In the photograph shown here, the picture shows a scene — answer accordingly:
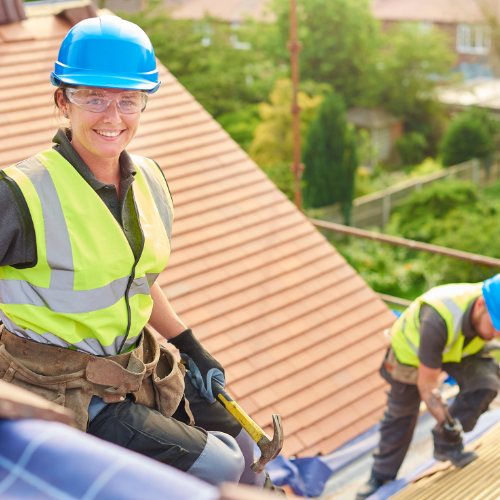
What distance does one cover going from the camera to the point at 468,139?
2181 cm

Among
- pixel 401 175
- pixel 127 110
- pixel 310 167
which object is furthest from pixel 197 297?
pixel 401 175

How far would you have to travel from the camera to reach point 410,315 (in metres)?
3.94

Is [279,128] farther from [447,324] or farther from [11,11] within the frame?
[447,324]

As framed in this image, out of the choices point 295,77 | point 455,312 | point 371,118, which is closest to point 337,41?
Answer: point 371,118

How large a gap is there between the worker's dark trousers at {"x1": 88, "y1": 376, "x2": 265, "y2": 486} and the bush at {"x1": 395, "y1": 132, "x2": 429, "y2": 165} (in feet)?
81.2

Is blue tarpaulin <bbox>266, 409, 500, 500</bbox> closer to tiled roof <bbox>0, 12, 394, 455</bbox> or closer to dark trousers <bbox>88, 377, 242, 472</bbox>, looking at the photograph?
tiled roof <bbox>0, 12, 394, 455</bbox>

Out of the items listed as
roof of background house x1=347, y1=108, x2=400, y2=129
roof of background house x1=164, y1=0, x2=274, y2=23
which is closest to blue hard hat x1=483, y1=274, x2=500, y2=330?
roof of background house x1=347, y1=108, x2=400, y2=129

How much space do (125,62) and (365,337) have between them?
4.43m

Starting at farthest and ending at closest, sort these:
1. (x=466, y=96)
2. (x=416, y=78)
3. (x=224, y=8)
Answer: (x=224, y=8)
(x=466, y=96)
(x=416, y=78)

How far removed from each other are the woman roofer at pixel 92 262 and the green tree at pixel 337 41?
1007 inches

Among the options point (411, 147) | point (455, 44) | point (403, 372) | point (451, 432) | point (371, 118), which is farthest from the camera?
point (455, 44)

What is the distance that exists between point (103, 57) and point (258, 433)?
4.77 ft

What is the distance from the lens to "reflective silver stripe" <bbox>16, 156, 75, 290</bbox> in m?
1.80

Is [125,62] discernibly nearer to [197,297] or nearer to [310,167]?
[197,297]
